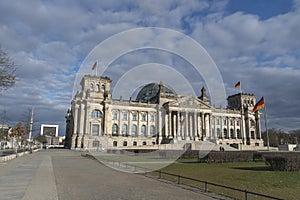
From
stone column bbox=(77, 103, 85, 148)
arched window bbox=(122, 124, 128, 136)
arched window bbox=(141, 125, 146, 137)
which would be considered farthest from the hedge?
arched window bbox=(141, 125, 146, 137)

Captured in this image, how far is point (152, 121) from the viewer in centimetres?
9838

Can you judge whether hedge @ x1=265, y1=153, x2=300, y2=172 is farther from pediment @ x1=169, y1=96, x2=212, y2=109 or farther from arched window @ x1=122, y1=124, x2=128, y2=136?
pediment @ x1=169, y1=96, x2=212, y2=109

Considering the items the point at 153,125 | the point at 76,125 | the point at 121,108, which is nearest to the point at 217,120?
the point at 153,125

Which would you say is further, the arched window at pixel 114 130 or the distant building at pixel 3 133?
the arched window at pixel 114 130

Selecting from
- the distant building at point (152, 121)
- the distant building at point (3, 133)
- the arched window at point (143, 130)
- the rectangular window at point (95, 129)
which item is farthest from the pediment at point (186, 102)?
the distant building at point (3, 133)

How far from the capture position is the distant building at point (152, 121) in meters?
85.2

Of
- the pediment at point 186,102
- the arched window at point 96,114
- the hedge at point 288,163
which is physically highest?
the pediment at point 186,102

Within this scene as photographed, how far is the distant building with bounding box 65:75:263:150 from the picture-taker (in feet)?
280

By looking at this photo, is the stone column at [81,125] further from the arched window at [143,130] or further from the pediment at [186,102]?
the pediment at [186,102]

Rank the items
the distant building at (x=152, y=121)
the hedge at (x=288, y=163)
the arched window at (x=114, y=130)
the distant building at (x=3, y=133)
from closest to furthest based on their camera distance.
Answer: the hedge at (x=288, y=163)
the distant building at (x=3, y=133)
the distant building at (x=152, y=121)
the arched window at (x=114, y=130)

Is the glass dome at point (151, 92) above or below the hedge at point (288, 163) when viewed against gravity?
above

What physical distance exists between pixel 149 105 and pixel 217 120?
34666mm

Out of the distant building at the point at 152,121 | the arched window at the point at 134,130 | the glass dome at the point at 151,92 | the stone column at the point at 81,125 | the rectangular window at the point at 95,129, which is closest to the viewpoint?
the stone column at the point at 81,125

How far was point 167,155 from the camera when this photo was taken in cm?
4138
